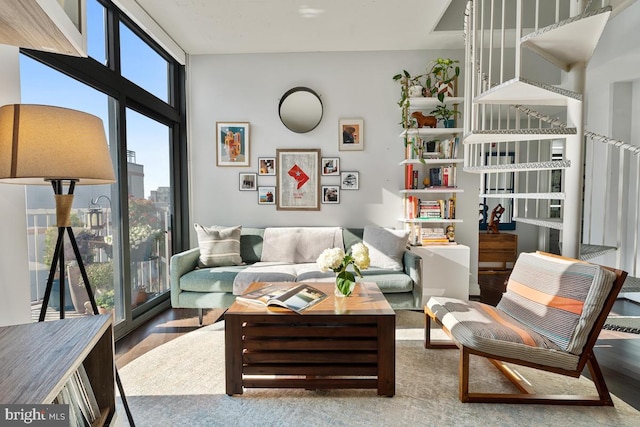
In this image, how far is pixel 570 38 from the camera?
6.61ft

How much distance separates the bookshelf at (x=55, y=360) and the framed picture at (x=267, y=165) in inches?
111

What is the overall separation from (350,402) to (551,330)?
1.21 m

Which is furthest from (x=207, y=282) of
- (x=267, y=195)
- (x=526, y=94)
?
(x=526, y=94)

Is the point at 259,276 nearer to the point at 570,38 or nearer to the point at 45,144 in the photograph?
the point at 45,144

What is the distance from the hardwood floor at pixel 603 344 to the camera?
81.3 inches

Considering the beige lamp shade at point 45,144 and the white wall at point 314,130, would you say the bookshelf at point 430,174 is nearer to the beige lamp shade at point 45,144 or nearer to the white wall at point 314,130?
the white wall at point 314,130

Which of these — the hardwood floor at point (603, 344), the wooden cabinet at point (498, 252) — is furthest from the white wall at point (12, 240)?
the wooden cabinet at point (498, 252)

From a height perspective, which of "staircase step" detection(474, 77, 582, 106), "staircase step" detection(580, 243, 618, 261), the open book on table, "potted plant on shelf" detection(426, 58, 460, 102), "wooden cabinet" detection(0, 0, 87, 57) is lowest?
the open book on table

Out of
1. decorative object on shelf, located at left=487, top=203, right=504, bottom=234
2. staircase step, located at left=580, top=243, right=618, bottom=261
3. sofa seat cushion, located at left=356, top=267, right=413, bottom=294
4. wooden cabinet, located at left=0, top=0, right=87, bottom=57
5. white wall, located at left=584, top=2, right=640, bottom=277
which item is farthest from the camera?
decorative object on shelf, located at left=487, top=203, right=504, bottom=234

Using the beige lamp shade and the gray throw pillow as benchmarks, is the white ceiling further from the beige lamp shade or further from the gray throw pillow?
the beige lamp shade

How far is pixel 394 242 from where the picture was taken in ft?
10.9

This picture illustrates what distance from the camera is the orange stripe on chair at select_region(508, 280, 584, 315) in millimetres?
1840

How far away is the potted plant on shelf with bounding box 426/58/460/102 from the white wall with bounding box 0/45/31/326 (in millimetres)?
3384

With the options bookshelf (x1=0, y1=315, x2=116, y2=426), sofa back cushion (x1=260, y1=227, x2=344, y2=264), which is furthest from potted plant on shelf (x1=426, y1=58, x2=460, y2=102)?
bookshelf (x1=0, y1=315, x2=116, y2=426)
